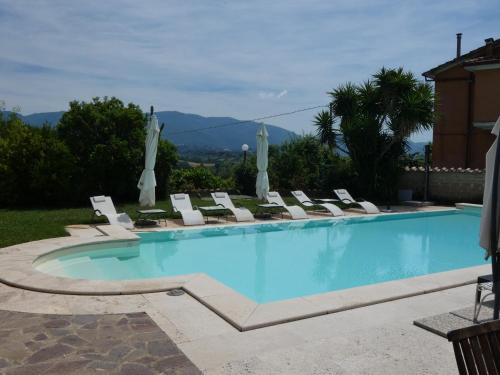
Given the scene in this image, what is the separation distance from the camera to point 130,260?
9.02 meters

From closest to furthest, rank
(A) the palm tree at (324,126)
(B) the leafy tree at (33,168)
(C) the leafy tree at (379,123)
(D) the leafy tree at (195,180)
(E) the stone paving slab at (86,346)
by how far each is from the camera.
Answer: (E) the stone paving slab at (86,346)
(B) the leafy tree at (33,168)
(C) the leafy tree at (379,123)
(A) the palm tree at (324,126)
(D) the leafy tree at (195,180)

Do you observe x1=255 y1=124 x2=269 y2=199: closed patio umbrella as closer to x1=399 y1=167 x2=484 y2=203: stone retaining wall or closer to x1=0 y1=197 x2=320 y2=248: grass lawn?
x1=0 y1=197 x2=320 y2=248: grass lawn

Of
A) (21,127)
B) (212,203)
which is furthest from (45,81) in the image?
(212,203)

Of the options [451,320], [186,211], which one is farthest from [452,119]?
[451,320]

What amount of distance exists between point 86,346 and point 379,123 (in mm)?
16212

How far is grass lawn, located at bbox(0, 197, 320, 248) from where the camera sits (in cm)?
932

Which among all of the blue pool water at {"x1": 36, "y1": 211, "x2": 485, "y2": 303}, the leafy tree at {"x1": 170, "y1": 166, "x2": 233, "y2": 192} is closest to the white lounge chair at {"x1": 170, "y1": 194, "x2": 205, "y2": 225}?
the blue pool water at {"x1": 36, "y1": 211, "x2": 485, "y2": 303}

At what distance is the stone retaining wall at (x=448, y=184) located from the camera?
17.9m

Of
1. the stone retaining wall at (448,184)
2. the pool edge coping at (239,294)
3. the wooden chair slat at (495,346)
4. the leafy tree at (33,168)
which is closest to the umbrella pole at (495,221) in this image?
the pool edge coping at (239,294)

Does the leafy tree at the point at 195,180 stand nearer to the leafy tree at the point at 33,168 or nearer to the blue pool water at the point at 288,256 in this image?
the leafy tree at the point at 33,168

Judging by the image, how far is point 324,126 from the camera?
61.4 ft

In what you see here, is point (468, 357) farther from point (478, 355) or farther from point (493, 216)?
point (493, 216)

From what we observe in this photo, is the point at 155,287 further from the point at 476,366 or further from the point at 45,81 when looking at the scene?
the point at 45,81

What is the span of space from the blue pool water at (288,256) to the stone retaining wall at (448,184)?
200 inches
